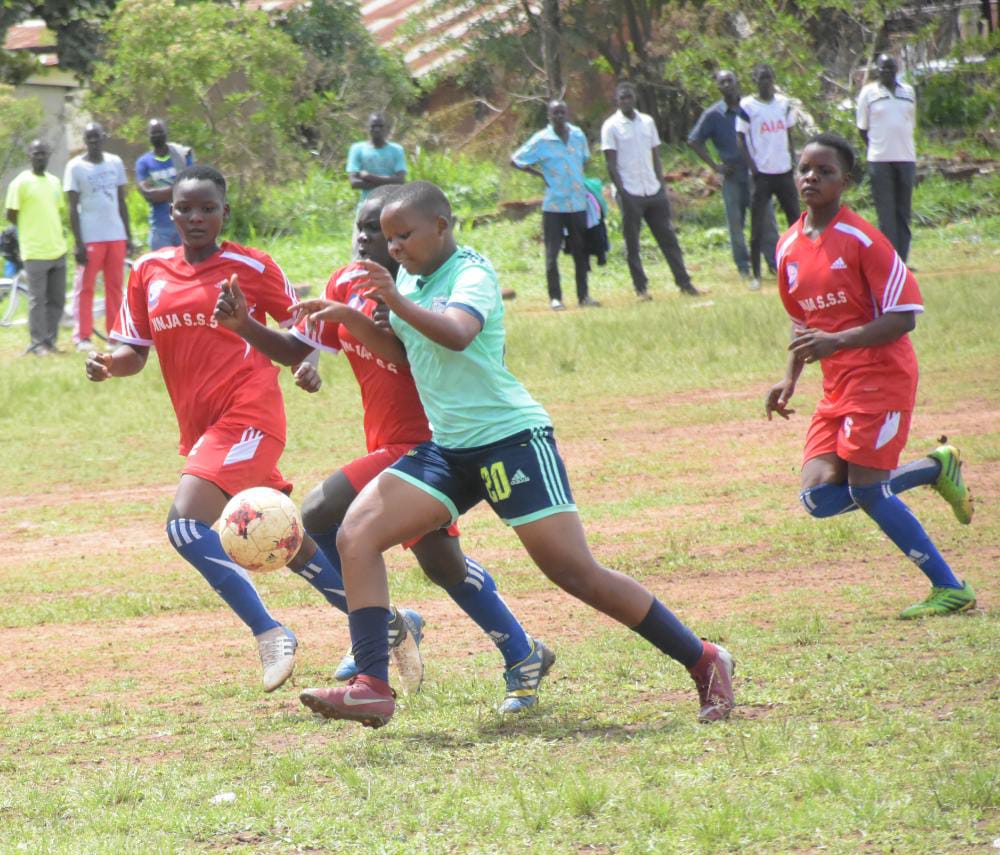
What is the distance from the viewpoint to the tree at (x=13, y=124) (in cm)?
2462

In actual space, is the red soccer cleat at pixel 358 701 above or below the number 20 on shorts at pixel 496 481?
below

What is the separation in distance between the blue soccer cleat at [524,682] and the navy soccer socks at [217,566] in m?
1.03

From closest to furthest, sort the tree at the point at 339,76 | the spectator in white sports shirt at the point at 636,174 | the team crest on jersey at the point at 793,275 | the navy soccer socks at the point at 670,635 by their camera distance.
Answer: the navy soccer socks at the point at 670,635
the team crest on jersey at the point at 793,275
the spectator in white sports shirt at the point at 636,174
the tree at the point at 339,76

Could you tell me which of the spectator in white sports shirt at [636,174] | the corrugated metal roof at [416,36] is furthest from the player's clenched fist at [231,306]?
the corrugated metal roof at [416,36]

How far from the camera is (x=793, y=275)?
6527mm

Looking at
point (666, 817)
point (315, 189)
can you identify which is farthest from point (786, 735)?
point (315, 189)

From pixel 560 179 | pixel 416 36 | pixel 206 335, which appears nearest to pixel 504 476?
pixel 206 335

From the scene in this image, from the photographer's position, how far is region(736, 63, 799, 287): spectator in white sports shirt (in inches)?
656

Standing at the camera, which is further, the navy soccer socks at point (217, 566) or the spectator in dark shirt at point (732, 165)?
the spectator in dark shirt at point (732, 165)

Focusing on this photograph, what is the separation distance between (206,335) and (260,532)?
1124mm

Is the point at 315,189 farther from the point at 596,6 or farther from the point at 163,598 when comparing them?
the point at 163,598

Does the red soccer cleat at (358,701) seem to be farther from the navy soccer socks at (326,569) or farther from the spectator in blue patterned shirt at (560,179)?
the spectator in blue patterned shirt at (560,179)

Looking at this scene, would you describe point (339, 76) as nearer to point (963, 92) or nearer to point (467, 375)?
point (963, 92)

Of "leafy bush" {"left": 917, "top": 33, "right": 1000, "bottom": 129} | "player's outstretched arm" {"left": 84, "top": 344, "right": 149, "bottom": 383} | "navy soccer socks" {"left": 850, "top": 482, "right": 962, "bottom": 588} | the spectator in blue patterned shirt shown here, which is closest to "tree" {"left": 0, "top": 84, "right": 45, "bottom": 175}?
the spectator in blue patterned shirt
